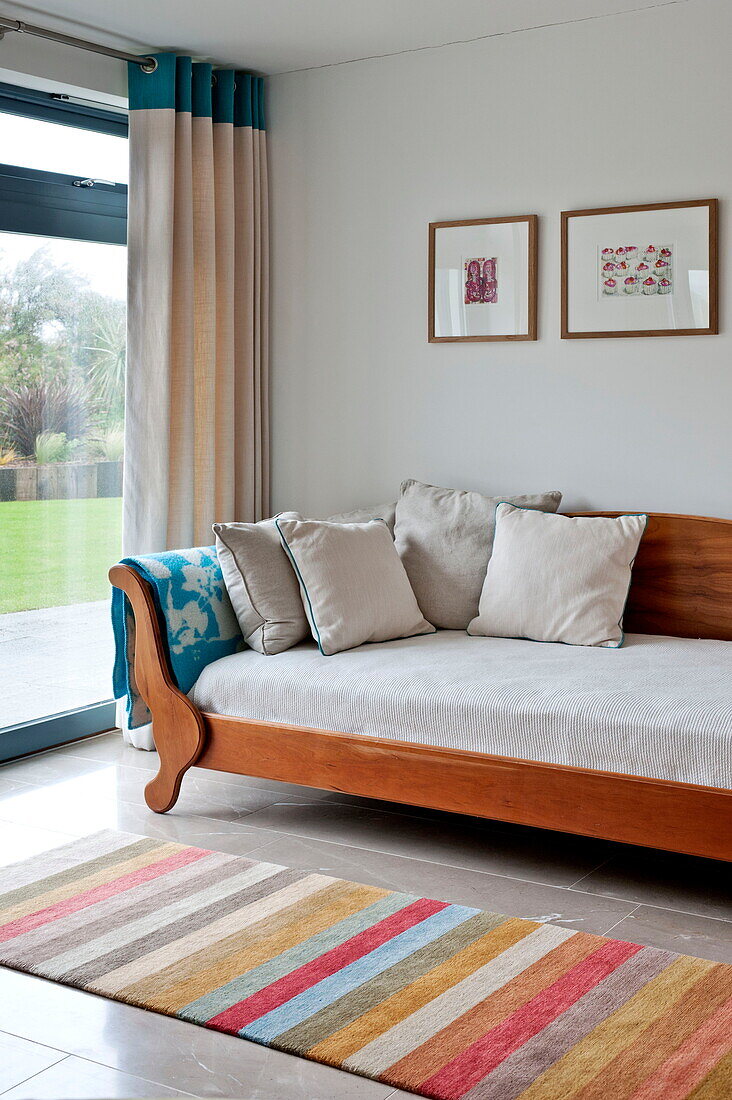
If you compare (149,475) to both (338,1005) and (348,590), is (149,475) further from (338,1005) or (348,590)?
(338,1005)

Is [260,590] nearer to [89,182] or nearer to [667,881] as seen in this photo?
[667,881]

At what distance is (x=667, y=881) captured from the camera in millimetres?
2773

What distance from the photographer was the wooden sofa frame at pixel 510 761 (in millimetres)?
2566

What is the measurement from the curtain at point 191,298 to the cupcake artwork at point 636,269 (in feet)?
4.45

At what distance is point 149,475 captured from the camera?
3.95 m

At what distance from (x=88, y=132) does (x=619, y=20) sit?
1.84 m

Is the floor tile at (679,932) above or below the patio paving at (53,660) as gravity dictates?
below

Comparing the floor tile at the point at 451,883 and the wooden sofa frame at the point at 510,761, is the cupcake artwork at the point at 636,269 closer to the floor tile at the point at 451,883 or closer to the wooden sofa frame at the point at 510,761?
the wooden sofa frame at the point at 510,761

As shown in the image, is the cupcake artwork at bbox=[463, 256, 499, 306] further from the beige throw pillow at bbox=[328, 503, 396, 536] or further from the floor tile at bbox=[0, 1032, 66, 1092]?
the floor tile at bbox=[0, 1032, 66, 1092]

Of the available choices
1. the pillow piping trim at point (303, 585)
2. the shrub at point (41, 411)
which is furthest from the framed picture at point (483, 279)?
the shrub at point (41, 411)

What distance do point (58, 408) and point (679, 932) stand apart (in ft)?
8.72

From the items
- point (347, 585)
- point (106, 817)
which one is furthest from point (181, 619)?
point (106, 817)

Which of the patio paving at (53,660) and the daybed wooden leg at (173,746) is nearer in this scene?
the daybed wooden leg at (173,746)

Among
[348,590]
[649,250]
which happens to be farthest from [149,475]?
[649,250]
